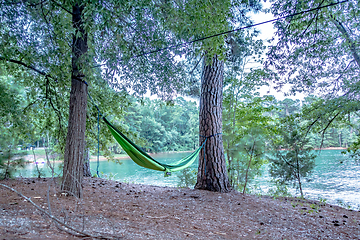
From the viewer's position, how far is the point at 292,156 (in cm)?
391

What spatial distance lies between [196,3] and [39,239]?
1.94m

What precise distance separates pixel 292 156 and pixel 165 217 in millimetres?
2899

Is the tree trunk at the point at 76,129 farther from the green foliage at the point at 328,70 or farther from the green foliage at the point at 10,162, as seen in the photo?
the green foliage at the point at 328,70

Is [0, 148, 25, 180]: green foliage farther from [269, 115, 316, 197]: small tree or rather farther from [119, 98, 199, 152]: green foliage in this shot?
[119, 98, 199, 152]: green foliage

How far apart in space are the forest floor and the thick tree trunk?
0.62ft

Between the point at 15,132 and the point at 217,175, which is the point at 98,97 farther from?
the point at 217,175

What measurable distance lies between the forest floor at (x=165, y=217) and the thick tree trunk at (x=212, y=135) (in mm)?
189

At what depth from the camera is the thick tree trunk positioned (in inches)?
113

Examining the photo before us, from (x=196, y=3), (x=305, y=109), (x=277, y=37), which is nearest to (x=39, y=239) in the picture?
(x=196, y=3)

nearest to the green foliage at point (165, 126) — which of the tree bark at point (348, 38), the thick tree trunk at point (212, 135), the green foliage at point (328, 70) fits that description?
the green foliage at point (328, 70)

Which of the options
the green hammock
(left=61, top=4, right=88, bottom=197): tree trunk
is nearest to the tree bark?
the green hammock

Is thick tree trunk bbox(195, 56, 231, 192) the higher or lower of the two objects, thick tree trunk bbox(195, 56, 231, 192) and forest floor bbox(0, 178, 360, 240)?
the higher

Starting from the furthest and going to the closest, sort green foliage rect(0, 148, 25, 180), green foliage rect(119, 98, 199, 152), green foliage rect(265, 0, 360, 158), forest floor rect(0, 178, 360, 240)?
green foliage rect(119, 98, 199, 152), green foliage rect(265, 0, 360, 158), green foliage rect(0, 148, 25, 180), forest floor rect(0, 178, 360, 240)

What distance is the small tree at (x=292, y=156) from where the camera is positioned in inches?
153
